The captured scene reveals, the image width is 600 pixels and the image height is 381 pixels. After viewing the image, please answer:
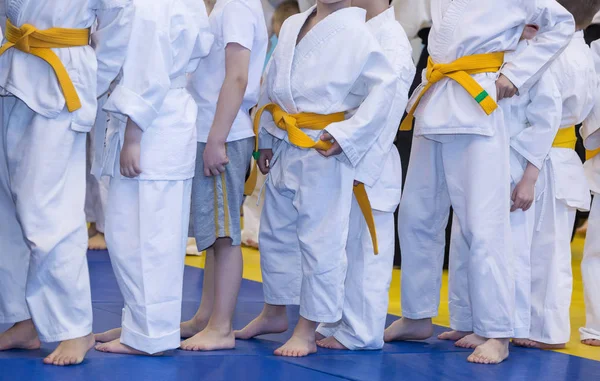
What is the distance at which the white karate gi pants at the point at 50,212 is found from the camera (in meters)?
2.70

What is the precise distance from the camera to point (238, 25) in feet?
10.1

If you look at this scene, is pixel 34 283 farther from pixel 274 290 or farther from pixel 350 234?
pixel 350 234

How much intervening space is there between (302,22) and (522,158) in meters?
0.98

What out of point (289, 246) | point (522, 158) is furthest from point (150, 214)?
point (522, 158)

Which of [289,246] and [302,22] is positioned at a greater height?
[302,22]

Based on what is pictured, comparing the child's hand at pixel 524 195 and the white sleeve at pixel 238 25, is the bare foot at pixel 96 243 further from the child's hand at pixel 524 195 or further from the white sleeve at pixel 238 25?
the child's hand at pixel 524 195

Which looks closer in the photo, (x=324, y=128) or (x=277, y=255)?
(x=324, y=128)

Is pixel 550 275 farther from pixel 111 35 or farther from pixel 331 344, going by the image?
pixel 111 35

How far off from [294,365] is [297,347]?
0.49 feet

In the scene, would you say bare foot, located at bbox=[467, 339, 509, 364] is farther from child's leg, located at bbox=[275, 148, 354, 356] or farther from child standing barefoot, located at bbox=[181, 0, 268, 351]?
child standing barefoot, located at bbox=[181, 0, 268, 351]

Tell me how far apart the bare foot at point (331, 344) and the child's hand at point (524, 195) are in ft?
2.68

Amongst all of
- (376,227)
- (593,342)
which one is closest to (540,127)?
(376,227)

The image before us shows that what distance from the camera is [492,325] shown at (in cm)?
322

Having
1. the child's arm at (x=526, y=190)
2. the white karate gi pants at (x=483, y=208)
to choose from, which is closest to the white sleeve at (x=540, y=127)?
the child's arm at (x=526, y=190)
